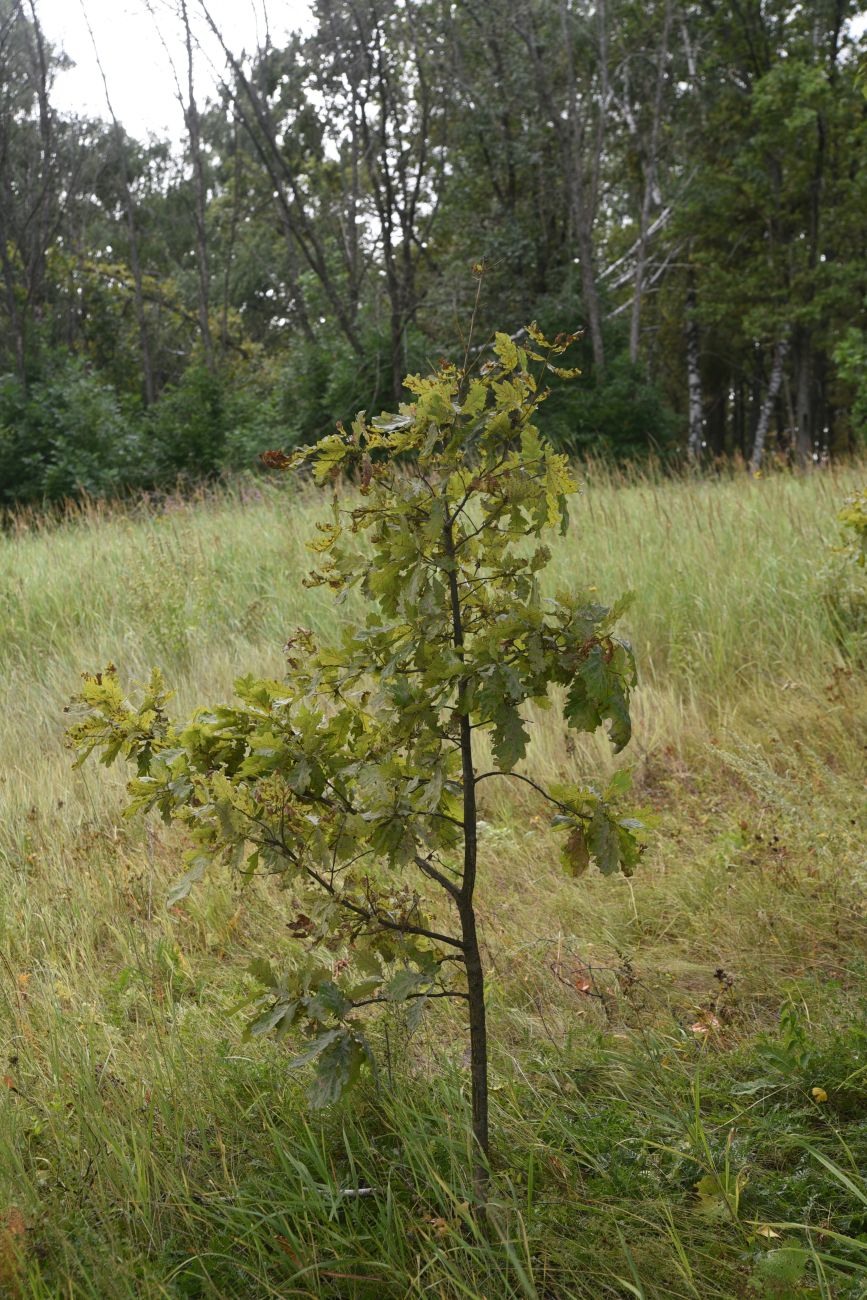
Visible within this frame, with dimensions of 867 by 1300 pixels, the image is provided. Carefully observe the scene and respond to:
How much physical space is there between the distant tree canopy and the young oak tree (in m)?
11.3

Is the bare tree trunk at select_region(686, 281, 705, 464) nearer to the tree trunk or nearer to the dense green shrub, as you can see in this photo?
the dense green shrub

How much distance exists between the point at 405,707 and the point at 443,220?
18.7m

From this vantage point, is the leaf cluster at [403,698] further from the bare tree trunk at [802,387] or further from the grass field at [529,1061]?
the bare tree trunk at [802,387]

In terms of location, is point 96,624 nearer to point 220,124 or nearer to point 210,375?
point 210,375

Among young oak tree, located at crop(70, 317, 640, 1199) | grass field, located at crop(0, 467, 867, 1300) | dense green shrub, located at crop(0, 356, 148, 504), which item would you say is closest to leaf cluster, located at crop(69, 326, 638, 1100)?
young oak tree, located at crop(70, 317, 640, 1199)

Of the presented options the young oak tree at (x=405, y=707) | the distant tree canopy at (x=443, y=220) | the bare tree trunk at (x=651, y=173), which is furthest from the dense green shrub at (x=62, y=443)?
the young oak tree at (x=405, y=707)

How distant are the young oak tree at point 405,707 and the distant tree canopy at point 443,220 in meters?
11.3

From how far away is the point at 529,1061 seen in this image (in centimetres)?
221

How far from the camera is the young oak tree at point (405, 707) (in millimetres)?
1562

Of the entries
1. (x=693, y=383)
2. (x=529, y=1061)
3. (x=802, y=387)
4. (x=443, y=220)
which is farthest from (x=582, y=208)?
(x=529, y=1061)

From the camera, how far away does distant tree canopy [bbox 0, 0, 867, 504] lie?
609 inches

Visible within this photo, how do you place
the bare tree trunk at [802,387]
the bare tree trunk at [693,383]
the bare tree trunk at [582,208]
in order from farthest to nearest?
the bare tree trunk at [802,387], the bare tree trunk at [693,383], the bare tree trunk at [582,208]

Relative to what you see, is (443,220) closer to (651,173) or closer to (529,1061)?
(651,173)

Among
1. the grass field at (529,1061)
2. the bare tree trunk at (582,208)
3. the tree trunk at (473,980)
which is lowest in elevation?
the grass field at (529,1061)
